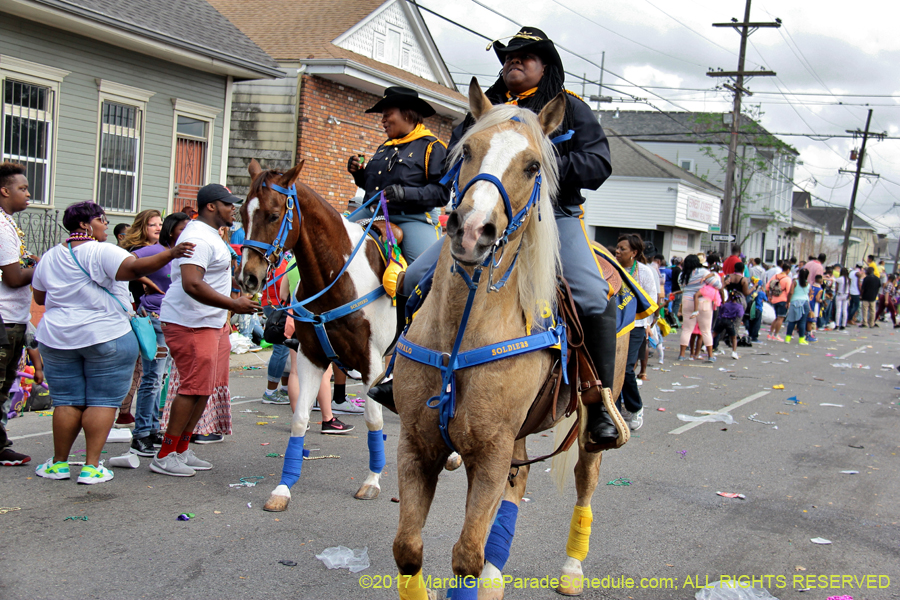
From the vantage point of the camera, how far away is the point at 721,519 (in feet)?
18.4

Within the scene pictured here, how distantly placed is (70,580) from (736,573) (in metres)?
3.93

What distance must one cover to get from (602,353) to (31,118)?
12.5 metres

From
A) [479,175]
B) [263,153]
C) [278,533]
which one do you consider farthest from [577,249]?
[263,153]

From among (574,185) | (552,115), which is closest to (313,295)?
(574,185)

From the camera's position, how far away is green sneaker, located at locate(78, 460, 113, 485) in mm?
5570

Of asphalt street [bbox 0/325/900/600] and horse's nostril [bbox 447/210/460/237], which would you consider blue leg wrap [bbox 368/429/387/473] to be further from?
horse's nostril [bbox 447/210/460/237]

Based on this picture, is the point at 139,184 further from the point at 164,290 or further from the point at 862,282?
the point at 862,282

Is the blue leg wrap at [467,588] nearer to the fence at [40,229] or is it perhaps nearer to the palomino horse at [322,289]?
the palomino horse at [322,289]

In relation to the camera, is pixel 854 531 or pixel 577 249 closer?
pixel 577 249

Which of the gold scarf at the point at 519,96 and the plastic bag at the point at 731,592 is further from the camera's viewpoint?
the plastic bag at the point at 731,592

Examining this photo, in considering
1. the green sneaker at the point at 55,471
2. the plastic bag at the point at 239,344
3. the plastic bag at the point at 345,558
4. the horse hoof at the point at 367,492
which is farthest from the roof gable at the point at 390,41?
the plastic bag at the point at 345,558

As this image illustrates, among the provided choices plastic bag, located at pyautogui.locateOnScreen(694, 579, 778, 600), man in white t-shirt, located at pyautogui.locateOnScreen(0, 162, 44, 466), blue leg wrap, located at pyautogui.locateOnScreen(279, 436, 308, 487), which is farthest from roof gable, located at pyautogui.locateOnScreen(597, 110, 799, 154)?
plastic bag, located at pyautogui.locateOnScreen(694, 579, 778, 600)

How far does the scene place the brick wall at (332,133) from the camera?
1894cm

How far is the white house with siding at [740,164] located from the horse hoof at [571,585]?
44568 mm
